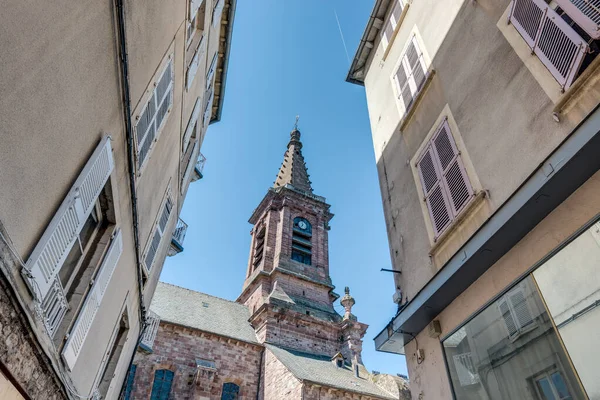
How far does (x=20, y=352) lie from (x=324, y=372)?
19.2m

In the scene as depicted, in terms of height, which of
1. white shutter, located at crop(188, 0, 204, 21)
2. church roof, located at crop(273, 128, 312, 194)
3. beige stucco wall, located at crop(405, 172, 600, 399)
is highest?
church roof, located at crop(273, 128, 312, 194)

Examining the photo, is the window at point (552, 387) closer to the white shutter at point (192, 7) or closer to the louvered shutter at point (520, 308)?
the louvered shutter at point (520, 308)

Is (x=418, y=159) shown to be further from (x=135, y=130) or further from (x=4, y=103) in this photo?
(x=4, y=103)

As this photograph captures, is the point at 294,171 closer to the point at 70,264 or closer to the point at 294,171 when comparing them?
the point at 294,171

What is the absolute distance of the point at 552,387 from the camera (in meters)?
3.52

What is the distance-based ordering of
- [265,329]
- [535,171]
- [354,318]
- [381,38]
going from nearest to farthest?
[535,171] → [381,38] → [265,329] → [354,318]

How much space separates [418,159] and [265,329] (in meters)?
19.2

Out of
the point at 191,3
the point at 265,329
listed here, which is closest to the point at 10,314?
the point at 191,3

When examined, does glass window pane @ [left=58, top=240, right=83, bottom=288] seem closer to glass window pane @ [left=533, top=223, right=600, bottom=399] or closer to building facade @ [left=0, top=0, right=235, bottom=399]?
building facade @ [left=0, top=0, right=235, bottom=399]

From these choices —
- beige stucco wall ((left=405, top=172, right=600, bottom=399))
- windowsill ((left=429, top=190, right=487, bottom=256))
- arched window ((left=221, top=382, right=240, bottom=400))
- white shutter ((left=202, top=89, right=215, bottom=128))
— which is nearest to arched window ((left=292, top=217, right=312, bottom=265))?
arched window ((left=221, top=382, right=240, bottom=400))

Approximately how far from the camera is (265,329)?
926 inches

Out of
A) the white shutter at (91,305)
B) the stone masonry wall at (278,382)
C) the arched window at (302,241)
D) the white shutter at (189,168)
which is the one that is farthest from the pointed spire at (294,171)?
the white shutter at (91,305)

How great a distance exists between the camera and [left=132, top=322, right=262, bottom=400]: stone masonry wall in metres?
18.7

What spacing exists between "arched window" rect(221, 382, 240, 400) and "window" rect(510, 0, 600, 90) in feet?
66.8
